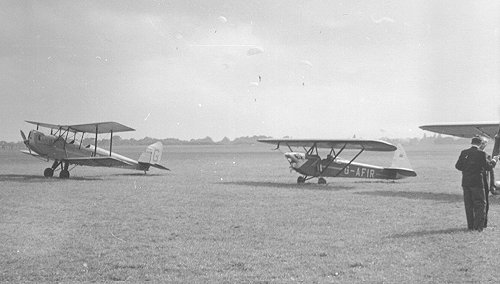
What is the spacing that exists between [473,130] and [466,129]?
213mm

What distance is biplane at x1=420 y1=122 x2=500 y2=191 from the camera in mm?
13078

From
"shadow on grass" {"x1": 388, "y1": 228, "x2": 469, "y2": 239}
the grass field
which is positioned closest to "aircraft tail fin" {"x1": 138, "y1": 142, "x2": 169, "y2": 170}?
the grass field

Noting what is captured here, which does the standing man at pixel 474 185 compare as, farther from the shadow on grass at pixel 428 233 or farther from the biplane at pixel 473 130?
the biplane at pixel 473 130

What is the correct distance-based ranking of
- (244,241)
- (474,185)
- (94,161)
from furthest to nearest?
(94,161) → (474,185) → (244,241)

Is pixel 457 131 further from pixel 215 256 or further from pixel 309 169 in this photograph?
pixel 215 256

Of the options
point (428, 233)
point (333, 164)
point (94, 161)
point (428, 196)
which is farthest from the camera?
point (94, 161)

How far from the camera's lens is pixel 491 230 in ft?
26.2

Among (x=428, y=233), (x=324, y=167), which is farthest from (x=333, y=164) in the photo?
(x=428, y=233)

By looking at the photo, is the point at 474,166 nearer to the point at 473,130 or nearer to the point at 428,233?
the point at 428,233

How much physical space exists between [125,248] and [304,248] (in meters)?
2.50

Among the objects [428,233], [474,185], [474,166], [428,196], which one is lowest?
[428,233]

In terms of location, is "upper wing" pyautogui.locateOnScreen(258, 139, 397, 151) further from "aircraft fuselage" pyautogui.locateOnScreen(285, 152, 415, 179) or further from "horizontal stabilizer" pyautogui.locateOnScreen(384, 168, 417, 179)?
"horizontal stabilizer" pyautogui.locateOnScreen(384, 168, 417, 179)

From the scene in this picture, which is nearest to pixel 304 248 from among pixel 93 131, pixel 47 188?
pixel 47 188

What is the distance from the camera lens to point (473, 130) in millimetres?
14648
